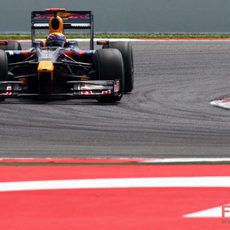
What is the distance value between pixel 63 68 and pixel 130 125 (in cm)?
346

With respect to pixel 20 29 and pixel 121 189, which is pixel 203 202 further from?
pixel 20 29

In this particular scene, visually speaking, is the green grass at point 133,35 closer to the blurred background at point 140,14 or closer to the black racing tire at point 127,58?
the blurred background at point 140,14

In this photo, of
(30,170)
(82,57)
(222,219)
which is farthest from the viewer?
(82,57)

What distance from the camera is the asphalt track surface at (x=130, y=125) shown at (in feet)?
28.7

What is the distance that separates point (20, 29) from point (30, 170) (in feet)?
100

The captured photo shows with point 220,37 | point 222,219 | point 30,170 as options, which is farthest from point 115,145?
point 220,37

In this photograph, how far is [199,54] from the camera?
2556 centimetres

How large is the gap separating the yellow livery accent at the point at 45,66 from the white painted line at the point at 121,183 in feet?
21.7

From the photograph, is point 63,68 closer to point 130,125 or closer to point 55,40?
point 55,40

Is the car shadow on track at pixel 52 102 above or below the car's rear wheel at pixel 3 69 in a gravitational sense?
below

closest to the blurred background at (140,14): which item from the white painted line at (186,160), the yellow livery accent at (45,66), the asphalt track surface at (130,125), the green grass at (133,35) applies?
the green grass at (133,35)

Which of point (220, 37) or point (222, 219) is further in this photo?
point (220, 37)

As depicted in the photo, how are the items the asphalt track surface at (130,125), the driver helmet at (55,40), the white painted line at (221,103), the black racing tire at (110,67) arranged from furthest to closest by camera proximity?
1. the driver helmet at (55,40)
2. the black racing tire at (110,67)
3. the white painted line at (221,103)
4. the asphalt track surface at (130,125)

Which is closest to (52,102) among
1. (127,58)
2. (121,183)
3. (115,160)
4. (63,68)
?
(63,68)
